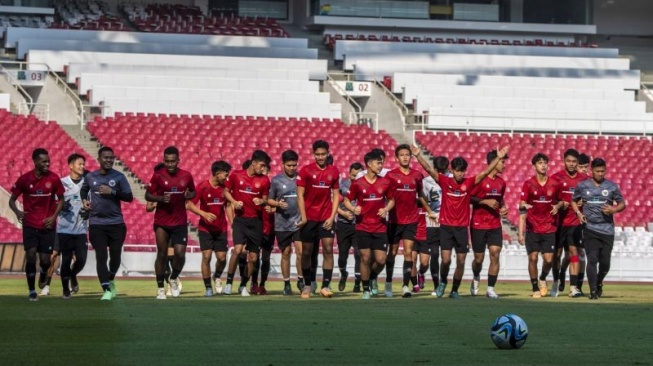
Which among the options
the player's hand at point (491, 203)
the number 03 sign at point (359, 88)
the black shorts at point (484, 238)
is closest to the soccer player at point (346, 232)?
the black shorts at point (484, 238)

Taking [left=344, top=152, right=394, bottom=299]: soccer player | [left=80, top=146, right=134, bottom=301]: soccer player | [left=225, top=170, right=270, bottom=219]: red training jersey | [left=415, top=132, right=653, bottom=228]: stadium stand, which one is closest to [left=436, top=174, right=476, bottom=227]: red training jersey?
[left=344, top=152, right=394, bottom=299]: soccer player

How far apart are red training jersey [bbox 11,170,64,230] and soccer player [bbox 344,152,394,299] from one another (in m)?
4.24

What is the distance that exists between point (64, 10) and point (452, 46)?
15.2 m

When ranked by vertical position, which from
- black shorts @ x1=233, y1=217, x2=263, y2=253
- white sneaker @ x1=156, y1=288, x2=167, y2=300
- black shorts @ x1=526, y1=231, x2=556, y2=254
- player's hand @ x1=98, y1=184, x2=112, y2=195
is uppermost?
player's hand @ x1=98, y1=184, x2=112, y2=195

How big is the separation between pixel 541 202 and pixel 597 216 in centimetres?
104

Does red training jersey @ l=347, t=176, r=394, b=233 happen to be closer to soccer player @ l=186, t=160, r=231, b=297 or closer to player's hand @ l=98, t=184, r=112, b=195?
soccer player @ l=186, t=160, r=231, b=297

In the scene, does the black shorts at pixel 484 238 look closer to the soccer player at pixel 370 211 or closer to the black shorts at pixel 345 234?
the soccer player at pixel 370 211

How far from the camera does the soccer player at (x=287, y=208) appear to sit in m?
21.1

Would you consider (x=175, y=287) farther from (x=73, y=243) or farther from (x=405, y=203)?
(x=405, y=203)

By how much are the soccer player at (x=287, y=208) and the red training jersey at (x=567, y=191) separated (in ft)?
13.6

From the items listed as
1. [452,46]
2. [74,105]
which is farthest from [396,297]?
[452,46]

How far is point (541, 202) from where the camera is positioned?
2175 centimetres

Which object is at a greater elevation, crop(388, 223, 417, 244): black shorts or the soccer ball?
crop(388, 223, 417, 244): black shorts

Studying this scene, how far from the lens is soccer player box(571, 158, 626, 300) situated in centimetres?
2102
